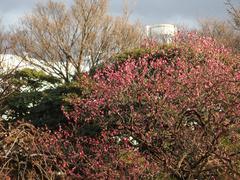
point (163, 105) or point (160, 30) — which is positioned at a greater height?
point (160, 30)

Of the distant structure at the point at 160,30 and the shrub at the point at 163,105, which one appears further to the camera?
the distant structure at the point at 160,30

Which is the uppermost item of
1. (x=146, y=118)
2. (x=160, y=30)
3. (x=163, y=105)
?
(x=160, y=30)

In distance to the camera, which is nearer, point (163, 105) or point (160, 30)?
point (163, 105)

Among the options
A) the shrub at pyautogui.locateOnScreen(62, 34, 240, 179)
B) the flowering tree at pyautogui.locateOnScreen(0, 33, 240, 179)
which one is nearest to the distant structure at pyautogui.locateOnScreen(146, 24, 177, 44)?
the shrub at pyautogui.locateOnScreen(62, 34, 240, 179)

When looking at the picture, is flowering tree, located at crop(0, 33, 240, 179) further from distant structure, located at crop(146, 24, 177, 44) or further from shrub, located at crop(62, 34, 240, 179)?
distant structure, located at crop(146, 24, 177, 44)

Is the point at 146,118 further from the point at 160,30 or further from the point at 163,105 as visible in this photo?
the point at 160,30

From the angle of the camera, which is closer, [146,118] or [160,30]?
[146,118]

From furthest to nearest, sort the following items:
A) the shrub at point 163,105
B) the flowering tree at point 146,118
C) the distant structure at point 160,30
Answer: the distant structure at point 160,30
the flowering tree at point 146,118
the shrub at point 163,105

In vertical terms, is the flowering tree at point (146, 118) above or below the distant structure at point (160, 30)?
below

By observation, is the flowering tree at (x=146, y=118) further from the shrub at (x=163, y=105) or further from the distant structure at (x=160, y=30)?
the distant structure at (x=160, y=30)

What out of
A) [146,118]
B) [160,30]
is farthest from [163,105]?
[160,30]

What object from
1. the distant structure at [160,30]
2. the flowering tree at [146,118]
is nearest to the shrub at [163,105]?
the flowering tree at [146,118]

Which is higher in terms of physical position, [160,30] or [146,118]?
[160,30]

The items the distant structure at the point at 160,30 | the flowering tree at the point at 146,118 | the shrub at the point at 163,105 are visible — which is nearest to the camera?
the shrub at the point at 163,105
